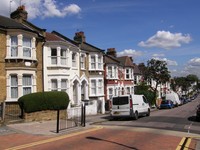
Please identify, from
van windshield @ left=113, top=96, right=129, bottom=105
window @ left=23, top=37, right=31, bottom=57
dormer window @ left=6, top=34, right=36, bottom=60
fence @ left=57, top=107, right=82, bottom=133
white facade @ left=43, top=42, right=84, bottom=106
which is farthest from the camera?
white facade @ left=43, top=42, right=84, bottom=106

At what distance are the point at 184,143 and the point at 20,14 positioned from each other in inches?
903

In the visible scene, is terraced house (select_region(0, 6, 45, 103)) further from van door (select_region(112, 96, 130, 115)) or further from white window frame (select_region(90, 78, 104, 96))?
white window frame (select_region(90, 78, 104, 96))

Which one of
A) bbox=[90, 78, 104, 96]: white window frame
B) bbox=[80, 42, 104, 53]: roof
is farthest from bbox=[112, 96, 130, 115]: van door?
bbox=[80, 42, 104, 53]: roof

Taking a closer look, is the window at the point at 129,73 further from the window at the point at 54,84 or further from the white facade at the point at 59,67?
the window at the point at 54,84

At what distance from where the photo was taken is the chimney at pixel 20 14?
3124 cm

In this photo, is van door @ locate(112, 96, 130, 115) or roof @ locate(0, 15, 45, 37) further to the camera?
van door @ locate(112, 96, 130, 115)

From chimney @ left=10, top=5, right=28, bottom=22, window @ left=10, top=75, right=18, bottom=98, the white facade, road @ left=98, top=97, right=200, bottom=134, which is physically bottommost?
road @ left=98, top=97, right=200, bottom=134

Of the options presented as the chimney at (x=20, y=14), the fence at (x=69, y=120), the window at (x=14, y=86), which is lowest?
the fence at (x=69, y=120)

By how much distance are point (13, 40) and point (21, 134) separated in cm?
1134

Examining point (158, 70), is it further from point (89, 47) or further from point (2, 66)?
point (2, 66)

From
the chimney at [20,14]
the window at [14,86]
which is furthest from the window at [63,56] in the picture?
the window at [14,86]

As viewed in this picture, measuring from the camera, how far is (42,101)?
23.2m

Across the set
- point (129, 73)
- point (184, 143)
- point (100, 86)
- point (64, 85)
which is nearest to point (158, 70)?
point (129, 73)

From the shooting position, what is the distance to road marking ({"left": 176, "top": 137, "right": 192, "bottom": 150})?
42.2 ft
